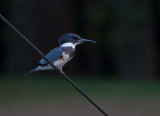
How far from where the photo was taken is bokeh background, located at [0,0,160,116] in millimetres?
11383

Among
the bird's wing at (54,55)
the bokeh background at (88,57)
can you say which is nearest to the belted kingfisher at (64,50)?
the bird's wing at (54,55)

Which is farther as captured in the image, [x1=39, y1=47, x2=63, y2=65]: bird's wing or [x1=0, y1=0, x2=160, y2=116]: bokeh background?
[x1=0, y1=0, x2=160, y2=116]: bokeh background

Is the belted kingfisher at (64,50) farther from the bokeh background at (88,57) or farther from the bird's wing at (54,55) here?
the bokeh background at (88,57)

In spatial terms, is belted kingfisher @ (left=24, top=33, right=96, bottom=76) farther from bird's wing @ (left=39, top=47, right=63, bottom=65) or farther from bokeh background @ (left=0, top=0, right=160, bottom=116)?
bokeh background @ (left=0, top=0, right=160, bottom=116)

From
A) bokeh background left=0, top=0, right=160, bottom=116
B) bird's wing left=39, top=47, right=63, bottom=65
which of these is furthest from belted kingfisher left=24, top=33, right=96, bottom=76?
bokeh background left=0, top=0, right=160, bottom=116

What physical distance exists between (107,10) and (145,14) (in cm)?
181

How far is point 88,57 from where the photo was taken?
63.4ft

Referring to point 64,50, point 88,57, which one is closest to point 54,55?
point 64,50

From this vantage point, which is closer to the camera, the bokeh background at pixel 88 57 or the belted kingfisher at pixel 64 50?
the belted kingfisher at pixel 64 50

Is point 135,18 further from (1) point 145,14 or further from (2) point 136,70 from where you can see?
(2) point 136,70

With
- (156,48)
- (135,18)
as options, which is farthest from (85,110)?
(156,48)

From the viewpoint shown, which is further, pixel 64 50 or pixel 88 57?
pixel 88 57

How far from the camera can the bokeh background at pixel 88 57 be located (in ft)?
37.3

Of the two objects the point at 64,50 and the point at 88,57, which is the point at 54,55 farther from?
the point at 88,57
